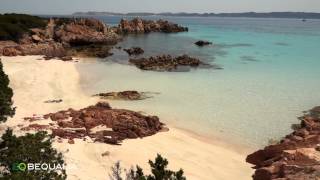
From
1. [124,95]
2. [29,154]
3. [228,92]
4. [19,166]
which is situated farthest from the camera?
[228,92]

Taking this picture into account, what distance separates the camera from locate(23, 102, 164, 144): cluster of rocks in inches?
767

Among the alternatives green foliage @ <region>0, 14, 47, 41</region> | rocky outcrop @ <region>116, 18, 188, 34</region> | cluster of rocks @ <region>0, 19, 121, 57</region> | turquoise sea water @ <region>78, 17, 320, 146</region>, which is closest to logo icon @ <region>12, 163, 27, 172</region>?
turquoise sea water @ <region>78, 17, 320, 146</region>

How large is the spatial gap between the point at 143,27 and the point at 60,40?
49.0 m

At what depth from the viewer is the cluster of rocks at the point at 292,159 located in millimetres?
12977

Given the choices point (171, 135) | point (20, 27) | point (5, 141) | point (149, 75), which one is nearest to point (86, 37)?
point (20, 27)

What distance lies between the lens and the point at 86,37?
68062mm

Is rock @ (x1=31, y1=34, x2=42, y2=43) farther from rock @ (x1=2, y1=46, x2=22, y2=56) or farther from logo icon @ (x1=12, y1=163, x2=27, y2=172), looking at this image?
logo icon @ (x1=12, y1=163, x2=27, y2=172)

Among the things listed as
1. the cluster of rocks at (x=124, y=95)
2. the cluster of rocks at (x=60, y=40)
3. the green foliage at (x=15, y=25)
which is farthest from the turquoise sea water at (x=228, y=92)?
the green foliage at (x=15, y=25)

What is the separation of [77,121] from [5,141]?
9116 mm

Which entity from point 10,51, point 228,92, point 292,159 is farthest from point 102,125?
point 10,51

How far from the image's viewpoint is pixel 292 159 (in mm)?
14695

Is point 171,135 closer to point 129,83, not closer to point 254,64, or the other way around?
point 129,83

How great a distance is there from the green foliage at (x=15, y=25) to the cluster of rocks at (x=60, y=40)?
1.15m

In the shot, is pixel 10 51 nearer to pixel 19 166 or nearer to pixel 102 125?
pixel 102 125
